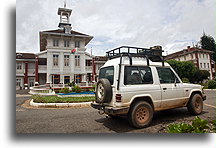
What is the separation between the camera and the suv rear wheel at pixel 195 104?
16.6ft

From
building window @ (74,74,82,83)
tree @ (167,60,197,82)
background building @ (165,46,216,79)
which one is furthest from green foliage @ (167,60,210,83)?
building window @ (74,74,82,83)

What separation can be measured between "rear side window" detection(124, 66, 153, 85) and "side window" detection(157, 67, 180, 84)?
18.6 inches

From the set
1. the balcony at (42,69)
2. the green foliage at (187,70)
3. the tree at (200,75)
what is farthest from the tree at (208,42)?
the balcony at (42,69)

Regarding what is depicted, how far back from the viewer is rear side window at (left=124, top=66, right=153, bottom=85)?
3.98m

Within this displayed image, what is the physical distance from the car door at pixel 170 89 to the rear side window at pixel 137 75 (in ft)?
1.61

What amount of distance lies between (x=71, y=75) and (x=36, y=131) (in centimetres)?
2256

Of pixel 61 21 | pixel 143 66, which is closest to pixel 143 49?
pixel 143 66

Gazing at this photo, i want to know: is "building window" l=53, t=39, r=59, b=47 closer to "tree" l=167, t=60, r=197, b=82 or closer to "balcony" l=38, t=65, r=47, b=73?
"balcony" l=38, t=65, r=47, b=73

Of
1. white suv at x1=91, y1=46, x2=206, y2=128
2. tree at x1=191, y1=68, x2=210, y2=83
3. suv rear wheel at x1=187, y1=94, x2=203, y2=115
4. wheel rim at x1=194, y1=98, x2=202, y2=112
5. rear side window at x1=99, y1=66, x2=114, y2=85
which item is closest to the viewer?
white suv at x1=91, y1=46, x2=206, y2=128

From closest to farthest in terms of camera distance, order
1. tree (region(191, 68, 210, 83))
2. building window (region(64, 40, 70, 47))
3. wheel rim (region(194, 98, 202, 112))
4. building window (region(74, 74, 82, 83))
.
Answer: wheel rim (region(194, 98, 202, 112)), building window (region(64, 40, 70, 47)), building window (region(74, 74, 82, 83)), tree (region(191, 68, 210, 83))

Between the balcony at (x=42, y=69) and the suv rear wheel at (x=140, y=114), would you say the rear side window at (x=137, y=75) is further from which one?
the balcony at (x=42, y=69)

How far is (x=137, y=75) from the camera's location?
4.16 meters

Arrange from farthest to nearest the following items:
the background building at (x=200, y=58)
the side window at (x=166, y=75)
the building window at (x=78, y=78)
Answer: the background building at (x=200, y=58), the building window at (x=78, y=78), the side window at (x=166, y=75)

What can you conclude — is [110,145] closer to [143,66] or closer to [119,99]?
[119,99]
